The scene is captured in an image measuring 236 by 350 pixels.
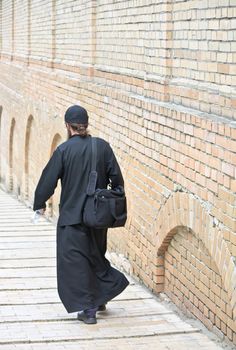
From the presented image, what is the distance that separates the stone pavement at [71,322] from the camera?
5.85 m

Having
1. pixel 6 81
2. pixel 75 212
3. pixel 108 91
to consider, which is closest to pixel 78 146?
pixel 75 212

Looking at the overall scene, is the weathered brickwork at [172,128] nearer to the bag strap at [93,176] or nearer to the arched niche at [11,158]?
the bag strap at [93,176]

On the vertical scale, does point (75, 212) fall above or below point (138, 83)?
below

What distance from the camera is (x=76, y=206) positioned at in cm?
626

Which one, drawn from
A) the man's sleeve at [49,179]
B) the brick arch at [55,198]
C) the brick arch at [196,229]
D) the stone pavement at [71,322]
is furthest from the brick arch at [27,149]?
the man's sleeve at [49,179]

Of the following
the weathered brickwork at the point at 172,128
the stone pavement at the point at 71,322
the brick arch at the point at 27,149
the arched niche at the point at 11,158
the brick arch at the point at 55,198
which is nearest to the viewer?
the weathered brickwork at the point at 172,128

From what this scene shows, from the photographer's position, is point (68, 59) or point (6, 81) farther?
point (6, 81)

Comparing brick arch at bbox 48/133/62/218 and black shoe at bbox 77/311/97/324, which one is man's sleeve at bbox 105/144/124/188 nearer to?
black shoe at bbox 77/311/97/324

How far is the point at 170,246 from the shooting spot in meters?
7.01

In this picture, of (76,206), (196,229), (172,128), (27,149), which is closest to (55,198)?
(27,149)

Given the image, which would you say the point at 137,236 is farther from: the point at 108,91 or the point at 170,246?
the point at 108,91

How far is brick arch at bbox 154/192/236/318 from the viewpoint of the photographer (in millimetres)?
5535

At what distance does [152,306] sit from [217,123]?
1.95 meters

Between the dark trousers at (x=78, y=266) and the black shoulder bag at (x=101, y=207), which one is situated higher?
the black shoulder bag at (x=101, y=207)
